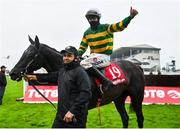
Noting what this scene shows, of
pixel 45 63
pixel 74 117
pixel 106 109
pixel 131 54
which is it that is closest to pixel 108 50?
pixel 45 63

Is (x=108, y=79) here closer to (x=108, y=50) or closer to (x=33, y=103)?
(x=108, y=50)

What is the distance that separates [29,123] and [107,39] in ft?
15.6

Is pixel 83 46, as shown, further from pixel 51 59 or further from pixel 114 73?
pixel 51 59

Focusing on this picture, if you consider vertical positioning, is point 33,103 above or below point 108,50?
below

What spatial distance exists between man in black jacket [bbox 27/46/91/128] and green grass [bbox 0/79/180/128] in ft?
17.0

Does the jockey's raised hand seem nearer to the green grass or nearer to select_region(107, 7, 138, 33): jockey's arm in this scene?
select_region(107, 7, 138, 33): jockey's arm

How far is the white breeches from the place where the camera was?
6509 mm

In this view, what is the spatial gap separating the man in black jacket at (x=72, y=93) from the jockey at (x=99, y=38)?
→ 1782 mm

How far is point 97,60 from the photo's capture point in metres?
6.81

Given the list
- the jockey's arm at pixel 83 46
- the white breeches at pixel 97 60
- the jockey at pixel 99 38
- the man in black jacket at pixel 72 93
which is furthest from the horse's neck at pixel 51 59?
the man in black jacket at pixel 72 93

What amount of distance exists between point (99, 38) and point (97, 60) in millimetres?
506

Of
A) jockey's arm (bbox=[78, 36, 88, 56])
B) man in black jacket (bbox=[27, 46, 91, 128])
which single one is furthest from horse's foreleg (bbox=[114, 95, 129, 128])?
man in black jacket (bbox=[27, 46, 91, 128])

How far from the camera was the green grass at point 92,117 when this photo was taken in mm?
10203

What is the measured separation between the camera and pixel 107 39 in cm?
705
